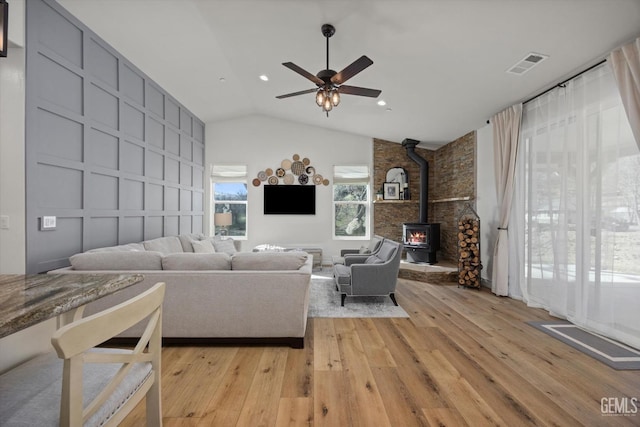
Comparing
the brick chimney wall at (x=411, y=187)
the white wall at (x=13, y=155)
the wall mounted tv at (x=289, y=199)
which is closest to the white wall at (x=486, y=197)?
the brick chimney wall at (x=411, y=187)

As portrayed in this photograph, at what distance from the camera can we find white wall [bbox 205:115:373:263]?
21.8 ft

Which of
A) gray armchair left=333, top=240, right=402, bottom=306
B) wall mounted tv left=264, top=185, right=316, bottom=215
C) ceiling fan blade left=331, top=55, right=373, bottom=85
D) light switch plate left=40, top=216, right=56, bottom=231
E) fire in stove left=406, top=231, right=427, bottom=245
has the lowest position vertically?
gray armchair left=333, top=240, right=402, bottom=306

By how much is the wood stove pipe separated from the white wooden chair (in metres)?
5.84

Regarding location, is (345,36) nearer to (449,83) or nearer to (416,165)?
(449,83)

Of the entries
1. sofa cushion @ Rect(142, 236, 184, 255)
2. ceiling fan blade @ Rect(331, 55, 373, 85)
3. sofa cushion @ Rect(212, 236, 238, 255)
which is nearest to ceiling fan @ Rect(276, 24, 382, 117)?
ceiling fan blade @ Rect(331, 55, 373, 85)

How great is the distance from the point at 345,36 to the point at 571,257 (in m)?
3.54

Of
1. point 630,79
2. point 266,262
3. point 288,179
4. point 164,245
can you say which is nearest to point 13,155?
point 164,245

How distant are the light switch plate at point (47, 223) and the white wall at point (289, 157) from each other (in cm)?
404

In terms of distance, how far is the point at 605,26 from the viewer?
2354 mm

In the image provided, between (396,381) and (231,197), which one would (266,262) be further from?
(231,197)

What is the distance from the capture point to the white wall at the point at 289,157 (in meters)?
6.63

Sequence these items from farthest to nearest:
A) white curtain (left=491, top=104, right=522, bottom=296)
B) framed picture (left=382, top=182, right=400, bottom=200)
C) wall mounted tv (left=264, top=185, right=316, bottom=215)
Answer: wall mounted tv (left=264, top=185, right=316, bottom=215) → framed picture (left=382, top=182, right=400, bottom=200) → white curtain (left=491, top=104, right=522, bottom=296)

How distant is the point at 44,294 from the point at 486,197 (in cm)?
543

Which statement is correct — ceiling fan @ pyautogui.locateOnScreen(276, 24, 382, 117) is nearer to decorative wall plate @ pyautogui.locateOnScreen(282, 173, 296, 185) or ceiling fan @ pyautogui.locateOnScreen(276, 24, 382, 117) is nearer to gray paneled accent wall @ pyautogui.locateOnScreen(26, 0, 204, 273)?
gray paneled accent wall @ pyautogui.locateOnScreen(26, 0, 204, 273)
